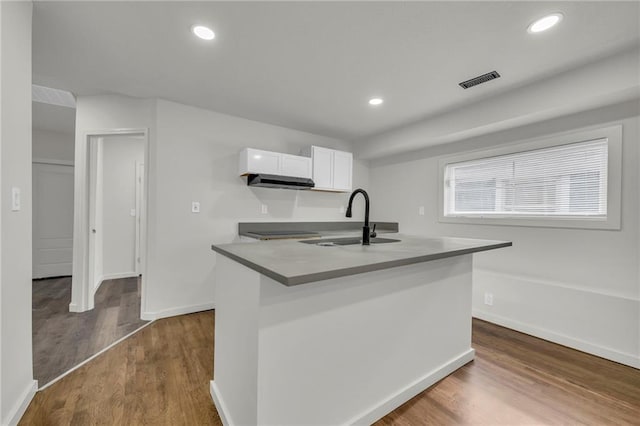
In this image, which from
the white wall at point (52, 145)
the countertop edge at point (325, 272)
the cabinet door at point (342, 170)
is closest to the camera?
the countertop edge at point (325, 272)

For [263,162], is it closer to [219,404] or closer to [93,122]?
[93,122]

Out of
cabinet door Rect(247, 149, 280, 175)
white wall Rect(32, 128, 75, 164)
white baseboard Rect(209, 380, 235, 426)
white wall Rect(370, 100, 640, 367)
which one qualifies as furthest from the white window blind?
white wall Rect(32, 128, 75, 164)

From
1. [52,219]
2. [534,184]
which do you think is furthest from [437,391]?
[52,219]

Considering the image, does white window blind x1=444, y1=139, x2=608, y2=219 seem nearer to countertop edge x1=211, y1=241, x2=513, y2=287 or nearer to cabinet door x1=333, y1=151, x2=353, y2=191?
cabinet door x1=333, y1=151, x2=353, y2=191

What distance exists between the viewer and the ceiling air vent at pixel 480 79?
223 cm

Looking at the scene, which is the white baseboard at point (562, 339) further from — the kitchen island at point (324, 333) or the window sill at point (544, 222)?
the kitchen island at point (324, 333)

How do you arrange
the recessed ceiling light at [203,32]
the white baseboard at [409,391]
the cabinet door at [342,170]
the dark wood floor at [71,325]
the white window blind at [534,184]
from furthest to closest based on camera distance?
the cabinet door at [342,170]
the white window blind at [534,184]
the dark wood floor at [71,325]
the recessed ceiling light at [203,32]
the white baseboard at [409,391]

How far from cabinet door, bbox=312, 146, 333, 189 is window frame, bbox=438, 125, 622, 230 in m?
1.58

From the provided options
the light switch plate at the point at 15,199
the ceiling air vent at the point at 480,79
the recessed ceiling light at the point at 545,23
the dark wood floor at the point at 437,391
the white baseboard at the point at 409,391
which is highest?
the recessed ceiling light at the point at 545,23

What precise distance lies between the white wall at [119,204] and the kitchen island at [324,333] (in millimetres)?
3852

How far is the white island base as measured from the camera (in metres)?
1.18

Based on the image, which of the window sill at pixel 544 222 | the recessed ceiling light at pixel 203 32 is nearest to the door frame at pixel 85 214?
the recessed ceiling light at pixel 203 32

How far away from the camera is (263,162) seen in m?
3.29

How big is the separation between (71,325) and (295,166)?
2.80 meters
